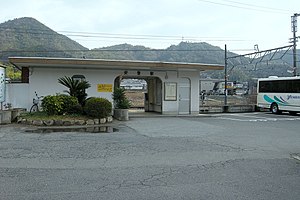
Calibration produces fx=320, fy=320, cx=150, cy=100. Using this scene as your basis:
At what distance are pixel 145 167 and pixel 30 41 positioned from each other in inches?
1863

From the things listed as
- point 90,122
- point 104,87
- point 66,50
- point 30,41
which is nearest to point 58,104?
point 90,122

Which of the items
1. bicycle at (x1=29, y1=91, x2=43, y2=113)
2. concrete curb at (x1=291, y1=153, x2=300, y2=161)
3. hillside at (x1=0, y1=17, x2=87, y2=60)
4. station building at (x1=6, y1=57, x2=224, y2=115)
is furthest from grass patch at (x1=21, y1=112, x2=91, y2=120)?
hillside at (x1=0, y1=17, x2=87, y2=60)

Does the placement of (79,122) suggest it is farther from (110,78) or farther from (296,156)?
(296,156)

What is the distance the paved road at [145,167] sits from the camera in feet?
17.4

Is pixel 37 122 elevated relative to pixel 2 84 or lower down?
lower down

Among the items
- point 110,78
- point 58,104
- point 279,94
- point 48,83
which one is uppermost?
point 110,78

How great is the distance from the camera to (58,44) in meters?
54.1

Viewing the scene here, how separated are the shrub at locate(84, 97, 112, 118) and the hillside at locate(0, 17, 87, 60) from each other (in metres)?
30.2

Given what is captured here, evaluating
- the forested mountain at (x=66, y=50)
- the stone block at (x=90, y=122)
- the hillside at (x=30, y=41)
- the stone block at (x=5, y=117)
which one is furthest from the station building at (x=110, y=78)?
the hillside at (x=30, y=41)

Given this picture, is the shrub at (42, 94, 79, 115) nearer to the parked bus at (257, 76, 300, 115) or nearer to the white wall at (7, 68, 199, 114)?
the white wall at (7, 68, 199, 114)

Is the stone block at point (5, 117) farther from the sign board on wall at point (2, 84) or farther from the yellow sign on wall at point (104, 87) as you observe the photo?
the yellow sign on wall at point (104, 87)

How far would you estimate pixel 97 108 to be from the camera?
16078 mm

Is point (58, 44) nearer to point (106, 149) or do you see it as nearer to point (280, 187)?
point (106, 149)

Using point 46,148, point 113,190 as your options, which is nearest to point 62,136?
point 46,148
